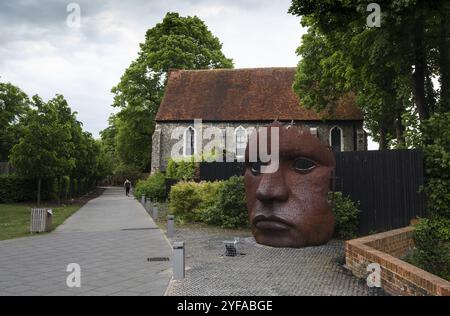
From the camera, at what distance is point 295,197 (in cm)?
1027

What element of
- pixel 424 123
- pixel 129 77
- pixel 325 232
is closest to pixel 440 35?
pixel 424 123

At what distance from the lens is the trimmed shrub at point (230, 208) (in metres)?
14.6

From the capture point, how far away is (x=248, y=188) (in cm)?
1147

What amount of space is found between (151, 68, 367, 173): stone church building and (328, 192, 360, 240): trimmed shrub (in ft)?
66.5

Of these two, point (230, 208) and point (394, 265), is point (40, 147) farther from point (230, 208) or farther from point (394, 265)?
point (394, 265)

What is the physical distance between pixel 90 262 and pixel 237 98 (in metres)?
27.5

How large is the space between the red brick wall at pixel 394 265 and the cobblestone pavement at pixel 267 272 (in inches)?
10.7

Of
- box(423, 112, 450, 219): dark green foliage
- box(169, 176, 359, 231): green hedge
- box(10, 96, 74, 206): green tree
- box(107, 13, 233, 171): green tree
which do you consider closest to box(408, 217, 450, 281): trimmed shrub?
box(423, 112, 450, 219): dark green foliage

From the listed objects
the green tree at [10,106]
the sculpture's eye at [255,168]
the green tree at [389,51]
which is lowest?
the sculpture's eye at [255,168]

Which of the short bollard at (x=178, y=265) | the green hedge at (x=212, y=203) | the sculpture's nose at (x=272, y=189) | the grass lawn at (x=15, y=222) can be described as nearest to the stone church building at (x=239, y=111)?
the grass lawn at (x=15, y=222)

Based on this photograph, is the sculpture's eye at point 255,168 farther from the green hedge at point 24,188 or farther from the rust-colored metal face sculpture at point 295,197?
the green hedge at point 24,188

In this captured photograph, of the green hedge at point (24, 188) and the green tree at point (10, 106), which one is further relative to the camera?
the green tree at point (10, 106)

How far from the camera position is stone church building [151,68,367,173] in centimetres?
3334

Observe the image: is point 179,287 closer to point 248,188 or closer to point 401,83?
point 248,188
